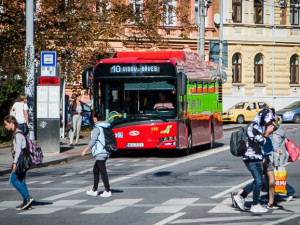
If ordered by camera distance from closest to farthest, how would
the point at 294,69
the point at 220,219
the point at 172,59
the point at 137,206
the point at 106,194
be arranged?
the point at 220,219 → the point at 137,206 → the point at 106,194 → the point at 172,59 → the point at 294,69

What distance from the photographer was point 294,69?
5531 centimetres

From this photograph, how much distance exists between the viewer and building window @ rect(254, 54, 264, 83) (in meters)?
54.1

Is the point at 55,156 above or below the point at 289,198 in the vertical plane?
below

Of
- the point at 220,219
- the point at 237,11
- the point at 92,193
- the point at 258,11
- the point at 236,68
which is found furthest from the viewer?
the point at 258,11

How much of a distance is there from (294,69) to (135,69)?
34.0 meters

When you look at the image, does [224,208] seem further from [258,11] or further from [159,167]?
[258,11]

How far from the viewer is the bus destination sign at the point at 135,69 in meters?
22.8

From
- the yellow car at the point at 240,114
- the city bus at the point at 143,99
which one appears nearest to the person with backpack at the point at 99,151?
the city bus at the point at 143,99

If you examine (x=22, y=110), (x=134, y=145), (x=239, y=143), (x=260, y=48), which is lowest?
(x=134, y=145)

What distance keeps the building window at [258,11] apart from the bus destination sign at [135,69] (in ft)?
108

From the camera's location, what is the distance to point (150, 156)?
24828 millimetres

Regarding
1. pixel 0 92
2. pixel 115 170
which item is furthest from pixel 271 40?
pixel 115 170

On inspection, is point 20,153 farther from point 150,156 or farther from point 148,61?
point 150,156

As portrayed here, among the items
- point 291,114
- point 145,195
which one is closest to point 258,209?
point 145,195
